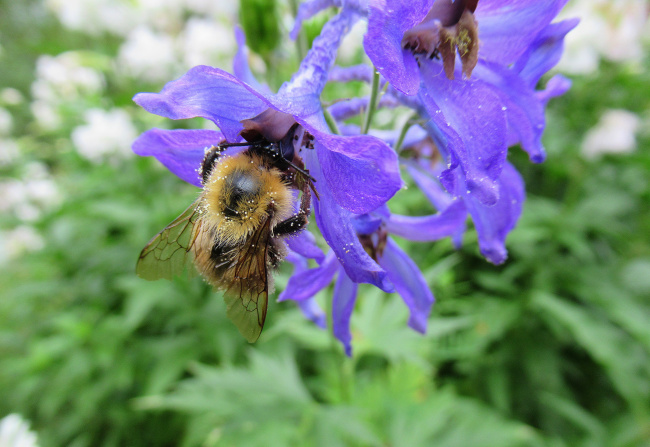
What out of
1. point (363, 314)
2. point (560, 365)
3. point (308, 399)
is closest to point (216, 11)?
point (363, 314)

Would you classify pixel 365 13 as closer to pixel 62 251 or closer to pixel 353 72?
pixel 353 72

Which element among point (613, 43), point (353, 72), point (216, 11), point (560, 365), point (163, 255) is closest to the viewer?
point (163, 255)

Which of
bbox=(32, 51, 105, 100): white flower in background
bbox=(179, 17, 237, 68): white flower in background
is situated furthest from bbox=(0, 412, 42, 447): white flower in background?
bbox=(32, 51, 105, 100): white flower in background

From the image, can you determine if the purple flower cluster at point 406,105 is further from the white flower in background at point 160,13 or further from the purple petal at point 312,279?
the white flower in background at point 160,13

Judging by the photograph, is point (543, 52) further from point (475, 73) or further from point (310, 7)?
point (310, 7)

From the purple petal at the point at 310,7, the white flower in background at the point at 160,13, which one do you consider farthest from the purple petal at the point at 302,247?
the white flower in background at the point at 160,13

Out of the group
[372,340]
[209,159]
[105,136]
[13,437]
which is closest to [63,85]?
[105,136]
